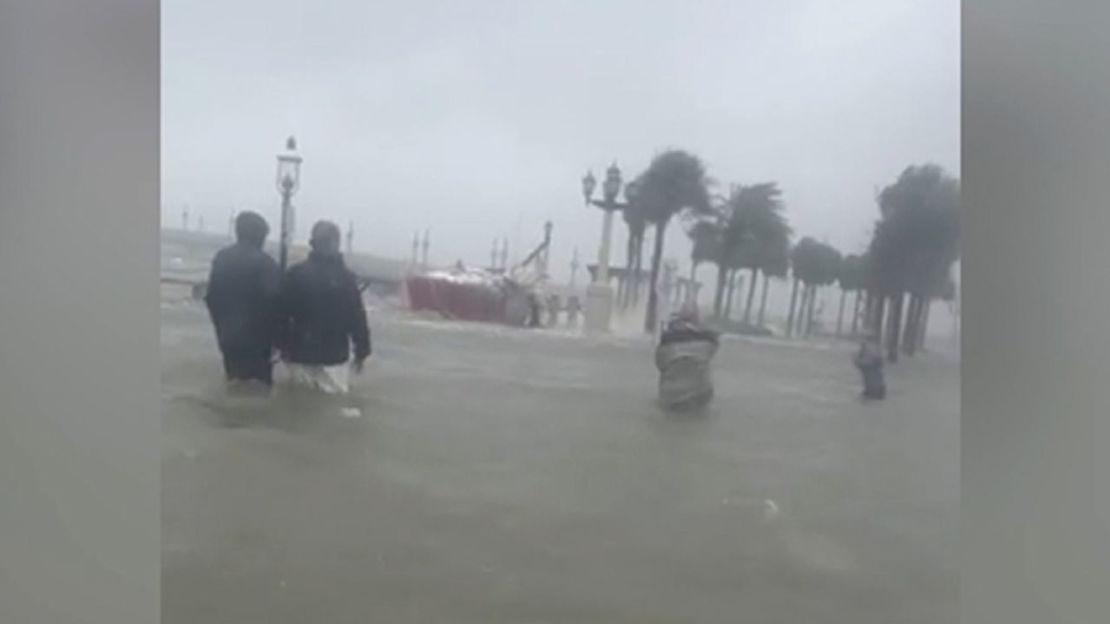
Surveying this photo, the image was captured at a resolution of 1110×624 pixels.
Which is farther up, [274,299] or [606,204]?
[606,204]

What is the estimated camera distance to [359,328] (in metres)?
1.29

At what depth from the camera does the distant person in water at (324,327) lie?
1277mm

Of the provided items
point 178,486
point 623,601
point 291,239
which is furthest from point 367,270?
point 623,601

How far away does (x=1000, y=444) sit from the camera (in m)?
1.28

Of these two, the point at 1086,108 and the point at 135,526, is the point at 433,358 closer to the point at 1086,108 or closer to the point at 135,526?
the point at 135,526

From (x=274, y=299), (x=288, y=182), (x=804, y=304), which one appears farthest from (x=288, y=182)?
(x=804, y=304)

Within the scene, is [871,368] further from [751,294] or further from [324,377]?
[324,377]

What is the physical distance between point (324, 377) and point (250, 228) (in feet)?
0.59

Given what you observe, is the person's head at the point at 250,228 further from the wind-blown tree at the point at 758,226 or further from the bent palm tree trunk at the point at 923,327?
the bent palm tree trunk at the point at 923,327

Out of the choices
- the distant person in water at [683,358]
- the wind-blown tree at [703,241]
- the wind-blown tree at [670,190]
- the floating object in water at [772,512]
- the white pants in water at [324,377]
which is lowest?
the floating object in water at [772,512]

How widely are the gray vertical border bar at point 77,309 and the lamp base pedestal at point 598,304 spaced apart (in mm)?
464

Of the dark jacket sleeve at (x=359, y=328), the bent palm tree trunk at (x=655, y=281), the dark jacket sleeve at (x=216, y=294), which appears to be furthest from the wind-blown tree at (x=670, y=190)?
the dark jacket sleeve at (x=216, y=294)

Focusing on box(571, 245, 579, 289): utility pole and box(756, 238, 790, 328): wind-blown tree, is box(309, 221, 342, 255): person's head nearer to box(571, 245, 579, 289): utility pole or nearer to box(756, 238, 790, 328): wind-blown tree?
box(571, 245, 579, 289): utility pole

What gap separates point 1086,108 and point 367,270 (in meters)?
0.80
